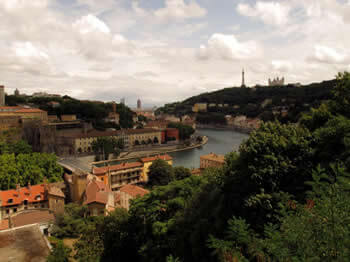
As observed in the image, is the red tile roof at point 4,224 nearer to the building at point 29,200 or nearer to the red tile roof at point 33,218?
the red tile roof at point 33,218

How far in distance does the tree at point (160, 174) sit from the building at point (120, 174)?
1255 millimetres

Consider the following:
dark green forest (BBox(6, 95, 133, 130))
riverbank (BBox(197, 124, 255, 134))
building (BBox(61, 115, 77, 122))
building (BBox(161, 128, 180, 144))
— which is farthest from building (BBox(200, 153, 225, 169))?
riverbank (BBox(197, 124, 255, 134))

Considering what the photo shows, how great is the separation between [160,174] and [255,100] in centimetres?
5237

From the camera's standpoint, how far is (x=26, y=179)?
11.9 meters

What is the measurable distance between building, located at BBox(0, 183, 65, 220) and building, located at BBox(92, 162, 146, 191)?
3644mm

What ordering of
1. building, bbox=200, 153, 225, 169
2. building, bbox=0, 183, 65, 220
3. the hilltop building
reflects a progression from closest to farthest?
building, bbox=0, 183, 65, 220, the hilltop building, building, bbox=200, 153, 225, 169

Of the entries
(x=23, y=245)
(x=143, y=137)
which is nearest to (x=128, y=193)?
(x=23, y=245)

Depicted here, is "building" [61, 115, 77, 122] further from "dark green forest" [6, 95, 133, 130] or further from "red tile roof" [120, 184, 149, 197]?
"red tile roof" [120, 184, 149, 197]

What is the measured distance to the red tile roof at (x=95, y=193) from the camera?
920cm

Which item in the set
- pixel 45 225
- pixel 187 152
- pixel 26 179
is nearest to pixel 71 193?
pixel 26 179

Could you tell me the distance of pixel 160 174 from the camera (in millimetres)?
13953

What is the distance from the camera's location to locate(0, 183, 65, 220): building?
31.7 feet

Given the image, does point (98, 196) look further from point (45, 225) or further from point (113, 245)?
point (113, 245)

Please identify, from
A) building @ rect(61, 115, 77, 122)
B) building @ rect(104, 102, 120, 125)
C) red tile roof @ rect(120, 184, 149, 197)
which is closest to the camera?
red tile roof @ rect(120, 184, 149, 197)
